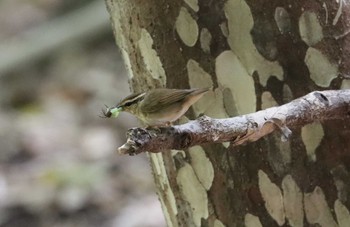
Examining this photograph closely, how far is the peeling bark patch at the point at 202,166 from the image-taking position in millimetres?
880

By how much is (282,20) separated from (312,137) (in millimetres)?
110

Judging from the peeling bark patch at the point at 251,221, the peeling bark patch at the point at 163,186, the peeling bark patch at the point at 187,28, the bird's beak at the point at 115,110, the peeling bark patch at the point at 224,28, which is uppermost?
the peeling bark patch at the point at 187,28

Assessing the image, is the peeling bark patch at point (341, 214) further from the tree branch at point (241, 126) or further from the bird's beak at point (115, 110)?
the bird's beak at point (115, 110)

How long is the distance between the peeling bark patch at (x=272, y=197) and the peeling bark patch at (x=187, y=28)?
0.47ft

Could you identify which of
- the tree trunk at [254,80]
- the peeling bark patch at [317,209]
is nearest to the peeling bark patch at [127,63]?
the tree trunk at [254,80]

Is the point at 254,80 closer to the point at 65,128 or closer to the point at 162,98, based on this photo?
the point at 162,98

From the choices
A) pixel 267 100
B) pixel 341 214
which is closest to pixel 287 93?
pixel 267 100

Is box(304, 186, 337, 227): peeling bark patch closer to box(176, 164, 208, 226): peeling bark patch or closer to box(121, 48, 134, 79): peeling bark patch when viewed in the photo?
box(176, 164, 208, 226): peeling bark patch

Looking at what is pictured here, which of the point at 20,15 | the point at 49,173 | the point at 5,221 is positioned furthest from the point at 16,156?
the point at 20,15

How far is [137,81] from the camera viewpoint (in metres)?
0.91

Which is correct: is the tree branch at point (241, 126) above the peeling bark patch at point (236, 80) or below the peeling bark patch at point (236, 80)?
below

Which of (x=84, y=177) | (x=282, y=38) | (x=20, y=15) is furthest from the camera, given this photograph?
(x=20, y=15)

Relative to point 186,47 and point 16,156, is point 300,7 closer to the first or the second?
point 186,47

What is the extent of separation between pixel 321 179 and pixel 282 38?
0.44 feet
